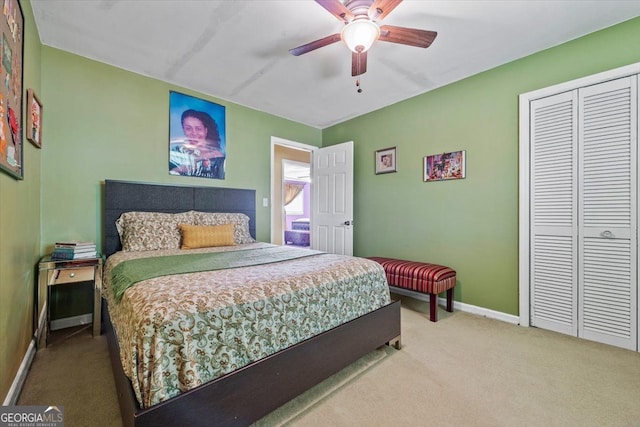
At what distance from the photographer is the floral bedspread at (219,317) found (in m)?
1.04

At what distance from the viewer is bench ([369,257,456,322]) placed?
2604 mm

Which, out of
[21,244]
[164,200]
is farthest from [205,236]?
[21,244]

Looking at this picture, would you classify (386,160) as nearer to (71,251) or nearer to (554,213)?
(554,213)

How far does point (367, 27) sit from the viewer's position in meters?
1.71

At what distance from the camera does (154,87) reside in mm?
A: 2953

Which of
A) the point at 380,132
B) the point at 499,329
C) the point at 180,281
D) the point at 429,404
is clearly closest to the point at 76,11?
the point at 180,281

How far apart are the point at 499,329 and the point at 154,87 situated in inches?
168

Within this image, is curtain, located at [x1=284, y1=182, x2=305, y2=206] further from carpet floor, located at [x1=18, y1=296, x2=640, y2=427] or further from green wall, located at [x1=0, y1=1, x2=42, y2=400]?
carpet floor, located at [x1=18, y1=296, x2=640, y2=427]

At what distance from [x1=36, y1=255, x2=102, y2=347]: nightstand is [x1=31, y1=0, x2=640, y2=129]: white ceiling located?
6.18 ft

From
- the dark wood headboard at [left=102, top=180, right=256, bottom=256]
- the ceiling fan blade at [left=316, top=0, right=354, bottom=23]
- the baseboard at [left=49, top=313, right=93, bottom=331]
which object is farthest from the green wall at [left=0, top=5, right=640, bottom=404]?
the ceiling fan blade at [left=316, top=0, right=354, bottom=23]

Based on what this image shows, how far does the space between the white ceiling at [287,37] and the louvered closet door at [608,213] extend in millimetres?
663

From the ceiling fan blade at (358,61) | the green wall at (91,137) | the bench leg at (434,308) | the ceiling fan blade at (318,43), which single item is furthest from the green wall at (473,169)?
the green wall at (91,137)

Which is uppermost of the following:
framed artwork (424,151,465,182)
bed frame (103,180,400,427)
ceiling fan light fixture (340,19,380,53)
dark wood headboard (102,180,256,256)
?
ceiling fan light fixture (340,19,380,53)

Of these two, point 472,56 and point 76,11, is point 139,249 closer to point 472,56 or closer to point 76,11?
point 76,11
